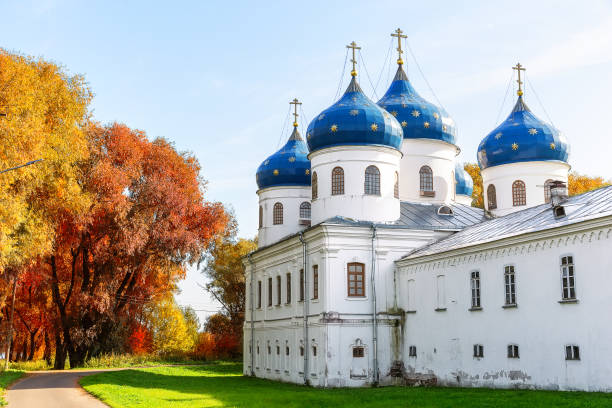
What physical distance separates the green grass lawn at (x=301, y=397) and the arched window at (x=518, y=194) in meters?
13.1

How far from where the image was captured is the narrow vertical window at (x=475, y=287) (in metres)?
21.7

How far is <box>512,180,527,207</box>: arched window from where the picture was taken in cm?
3172

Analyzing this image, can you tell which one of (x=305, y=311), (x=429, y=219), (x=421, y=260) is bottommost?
(x=305, y=311)

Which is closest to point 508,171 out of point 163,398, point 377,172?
point 377,172

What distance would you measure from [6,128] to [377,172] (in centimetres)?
1422

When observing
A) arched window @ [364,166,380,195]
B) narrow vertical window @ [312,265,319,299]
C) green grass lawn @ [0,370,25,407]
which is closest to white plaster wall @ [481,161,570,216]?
arched window @ [364,166,380,195]

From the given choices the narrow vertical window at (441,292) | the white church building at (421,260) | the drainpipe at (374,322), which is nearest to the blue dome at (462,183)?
the white church building at (421,260)

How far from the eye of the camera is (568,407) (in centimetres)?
1375

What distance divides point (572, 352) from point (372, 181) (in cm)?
1242

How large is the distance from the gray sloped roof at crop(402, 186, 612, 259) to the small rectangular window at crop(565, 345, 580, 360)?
3.14 meters

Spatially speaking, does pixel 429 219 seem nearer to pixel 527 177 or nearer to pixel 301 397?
pixel 527 177

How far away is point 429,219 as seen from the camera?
94.5 ft

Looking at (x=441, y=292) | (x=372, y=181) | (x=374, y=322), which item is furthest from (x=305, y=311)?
(x=441, y=292)

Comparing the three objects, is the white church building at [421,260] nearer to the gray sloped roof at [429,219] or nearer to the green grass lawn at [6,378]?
the gray sloped roof at [429,219]
